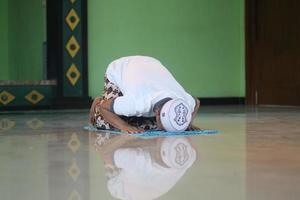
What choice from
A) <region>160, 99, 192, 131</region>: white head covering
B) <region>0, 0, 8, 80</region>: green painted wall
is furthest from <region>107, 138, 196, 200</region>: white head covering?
<region>0, 0, 8, 80</region>: green painted wall

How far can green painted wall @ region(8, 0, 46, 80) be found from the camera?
7.55 metres

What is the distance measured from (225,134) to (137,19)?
400 cm

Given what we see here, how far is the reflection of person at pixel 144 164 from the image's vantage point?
1679 millimetres

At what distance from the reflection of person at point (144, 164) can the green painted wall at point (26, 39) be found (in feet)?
14.9

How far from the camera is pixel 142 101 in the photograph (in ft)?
10.9

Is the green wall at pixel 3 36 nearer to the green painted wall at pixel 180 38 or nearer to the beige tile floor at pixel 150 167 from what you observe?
the green painted wall at pixel 180 38

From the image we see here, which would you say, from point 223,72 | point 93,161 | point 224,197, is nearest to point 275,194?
point 224,197

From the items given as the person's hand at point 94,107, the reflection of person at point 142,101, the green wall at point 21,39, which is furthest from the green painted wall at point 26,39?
the reflection of person at point 142,101

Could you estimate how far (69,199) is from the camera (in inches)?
60.5

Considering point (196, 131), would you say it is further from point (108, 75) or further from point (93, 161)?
point (93, 161)

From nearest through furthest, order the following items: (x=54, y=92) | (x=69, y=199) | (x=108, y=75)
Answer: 1. (x=69, y=199)
2. (x=108, y=75)
3. (x=54, y=92)

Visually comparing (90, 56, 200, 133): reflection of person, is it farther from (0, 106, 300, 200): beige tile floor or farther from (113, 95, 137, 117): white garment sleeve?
(0, 106, 300, 200): beige tile floor

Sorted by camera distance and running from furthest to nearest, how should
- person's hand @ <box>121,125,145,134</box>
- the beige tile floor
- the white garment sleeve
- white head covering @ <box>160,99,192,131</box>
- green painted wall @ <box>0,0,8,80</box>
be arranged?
green painted wall @ <box>0,0,8,80</box> → person's hand @ <box>121,125,145,134</box> → the white garment sleeve → white head covering @ <box>160,99,192,131</box> → the beige tile floor

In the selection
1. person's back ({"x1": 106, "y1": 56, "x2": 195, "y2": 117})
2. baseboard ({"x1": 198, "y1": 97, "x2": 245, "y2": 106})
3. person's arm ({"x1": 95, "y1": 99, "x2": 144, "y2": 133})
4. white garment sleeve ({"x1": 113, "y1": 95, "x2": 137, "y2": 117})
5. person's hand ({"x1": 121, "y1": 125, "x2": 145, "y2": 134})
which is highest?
person's back ({"x1": 106, "y1": 56, "x2": 195, "y2": 117})
